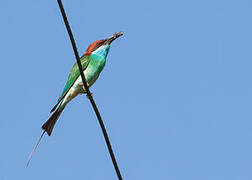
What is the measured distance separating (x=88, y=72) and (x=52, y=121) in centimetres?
63

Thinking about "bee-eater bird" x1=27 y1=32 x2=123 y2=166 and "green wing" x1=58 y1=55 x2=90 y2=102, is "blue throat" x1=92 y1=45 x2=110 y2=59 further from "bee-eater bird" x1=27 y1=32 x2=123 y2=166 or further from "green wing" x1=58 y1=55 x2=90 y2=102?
"green wing" x1=58 y1=55 x2=90 y2=102

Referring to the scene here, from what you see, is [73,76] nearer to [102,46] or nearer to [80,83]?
[80,83]

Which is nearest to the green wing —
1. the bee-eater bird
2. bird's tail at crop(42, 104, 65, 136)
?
the bee-eater bird

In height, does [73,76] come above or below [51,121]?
above

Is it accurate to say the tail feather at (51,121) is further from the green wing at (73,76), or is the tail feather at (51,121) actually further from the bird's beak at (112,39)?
the bird's beak at (112,39)

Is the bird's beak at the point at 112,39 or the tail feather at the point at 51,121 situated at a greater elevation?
the bird's beak at the point at 112,39

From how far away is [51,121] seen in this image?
150 inches

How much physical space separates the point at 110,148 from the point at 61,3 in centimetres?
68

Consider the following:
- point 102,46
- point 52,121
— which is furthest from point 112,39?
point 52,121

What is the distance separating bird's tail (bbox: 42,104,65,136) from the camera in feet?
12.0

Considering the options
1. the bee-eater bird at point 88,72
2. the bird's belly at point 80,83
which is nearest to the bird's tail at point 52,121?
the bee-eater bird at point 88,72

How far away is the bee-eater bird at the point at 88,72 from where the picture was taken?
4.12m

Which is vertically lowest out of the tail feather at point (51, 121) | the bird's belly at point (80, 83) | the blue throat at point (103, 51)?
the tail feather at point (51, 121)

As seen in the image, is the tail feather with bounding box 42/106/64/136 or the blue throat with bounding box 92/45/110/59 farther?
the blue throat with bounding box 92/45/110/59
